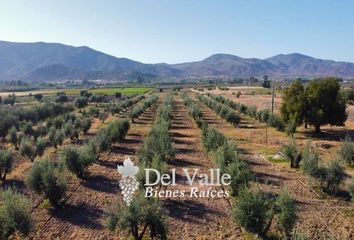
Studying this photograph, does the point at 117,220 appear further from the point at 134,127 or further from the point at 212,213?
the point at 134,127

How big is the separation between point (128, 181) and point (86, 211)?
403 cm

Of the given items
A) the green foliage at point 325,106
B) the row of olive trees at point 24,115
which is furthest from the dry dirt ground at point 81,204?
the green foliage at point 325,106

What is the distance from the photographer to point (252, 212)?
14.6 meters

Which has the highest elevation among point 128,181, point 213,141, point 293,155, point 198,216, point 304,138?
point 213,141

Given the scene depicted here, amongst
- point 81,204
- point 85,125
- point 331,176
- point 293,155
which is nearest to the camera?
point 81,204

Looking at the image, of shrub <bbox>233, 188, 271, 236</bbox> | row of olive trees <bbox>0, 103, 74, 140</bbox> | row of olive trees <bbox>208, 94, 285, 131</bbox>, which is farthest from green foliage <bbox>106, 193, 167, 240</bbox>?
row of olive trees <bbox>208, 94, 285, 131</bbox>

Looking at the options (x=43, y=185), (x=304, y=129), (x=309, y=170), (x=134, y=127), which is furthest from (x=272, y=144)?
(x=43, y=185)

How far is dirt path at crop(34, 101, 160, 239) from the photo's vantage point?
53.1ft

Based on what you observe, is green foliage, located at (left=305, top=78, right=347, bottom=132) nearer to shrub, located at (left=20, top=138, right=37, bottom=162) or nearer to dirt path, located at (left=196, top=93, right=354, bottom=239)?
dirt path, located at (left=196, top=93, right=354, bottom=239)

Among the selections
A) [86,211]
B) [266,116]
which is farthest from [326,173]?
[266,116]

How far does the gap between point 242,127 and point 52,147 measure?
77.7ft

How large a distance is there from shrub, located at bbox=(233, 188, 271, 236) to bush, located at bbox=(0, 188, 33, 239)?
803cm

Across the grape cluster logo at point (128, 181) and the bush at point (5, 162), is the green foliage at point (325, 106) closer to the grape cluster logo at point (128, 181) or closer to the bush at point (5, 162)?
the grape cluster logo at point (128, 181)

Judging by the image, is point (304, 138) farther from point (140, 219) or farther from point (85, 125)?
point (140, 219)
